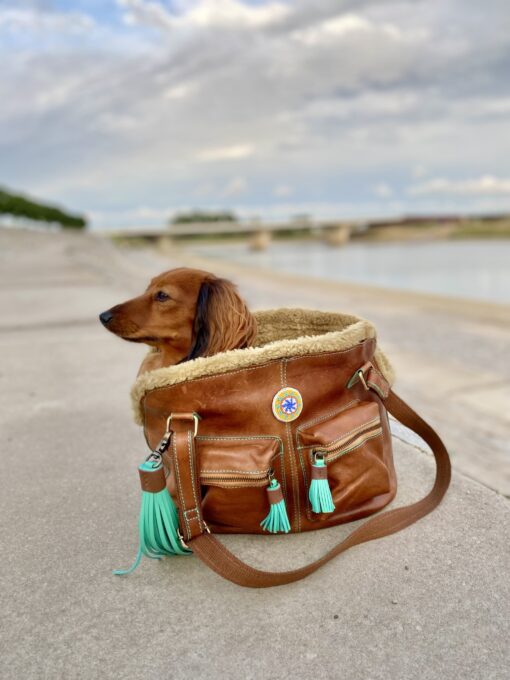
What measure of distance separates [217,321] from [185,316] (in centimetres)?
15

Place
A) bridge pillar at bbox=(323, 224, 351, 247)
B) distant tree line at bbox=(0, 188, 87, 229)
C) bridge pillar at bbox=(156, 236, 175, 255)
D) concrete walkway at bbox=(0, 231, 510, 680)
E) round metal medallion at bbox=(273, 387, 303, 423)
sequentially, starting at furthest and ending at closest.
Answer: bridge pillar at bbox=(323, 224, 351, 247)
bridge pillar at bbox=(156, 236, 175, 255)
distant tree line at bbox=(0, 188, 87, 229)
round metal medallion at bbox=(273, 387, 303, 423)
concrete walkway at bbox=(0, 231, 510, 680)

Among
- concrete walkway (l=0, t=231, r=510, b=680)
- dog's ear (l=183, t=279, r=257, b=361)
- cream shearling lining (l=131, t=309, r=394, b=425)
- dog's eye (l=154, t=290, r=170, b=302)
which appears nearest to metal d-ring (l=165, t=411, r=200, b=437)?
cream shearling lining (l=131, t=309, r=394, b=425)

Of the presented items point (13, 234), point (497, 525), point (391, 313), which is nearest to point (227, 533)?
point (497, 525)

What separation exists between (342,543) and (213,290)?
3.31 feet

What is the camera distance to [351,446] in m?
2.01

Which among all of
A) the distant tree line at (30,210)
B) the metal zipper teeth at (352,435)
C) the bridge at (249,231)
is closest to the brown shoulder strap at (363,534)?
the metal zipper teeth at (352,435)

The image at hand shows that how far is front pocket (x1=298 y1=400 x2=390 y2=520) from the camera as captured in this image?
1.97 m

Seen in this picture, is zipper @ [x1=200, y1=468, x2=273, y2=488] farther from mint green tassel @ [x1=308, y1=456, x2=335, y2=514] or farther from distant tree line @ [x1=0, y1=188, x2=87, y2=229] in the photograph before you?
distant tree line @ [x1=0, y1=188, x2=87, y2=229]

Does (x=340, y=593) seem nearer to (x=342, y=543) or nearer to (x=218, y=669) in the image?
(x=342, y=543)

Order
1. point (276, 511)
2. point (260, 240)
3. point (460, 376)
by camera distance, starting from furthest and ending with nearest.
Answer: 1. point (260, 240)
2. point (460, 376)
3. point (276, 511)

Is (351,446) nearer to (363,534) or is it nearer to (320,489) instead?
(320,489)

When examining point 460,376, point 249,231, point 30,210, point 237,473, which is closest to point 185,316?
point 237,473

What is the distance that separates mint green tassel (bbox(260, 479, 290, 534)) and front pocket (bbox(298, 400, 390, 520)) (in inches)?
5.4

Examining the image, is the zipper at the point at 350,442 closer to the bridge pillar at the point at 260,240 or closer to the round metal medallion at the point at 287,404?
the round metal medallion at the point at 287,404
